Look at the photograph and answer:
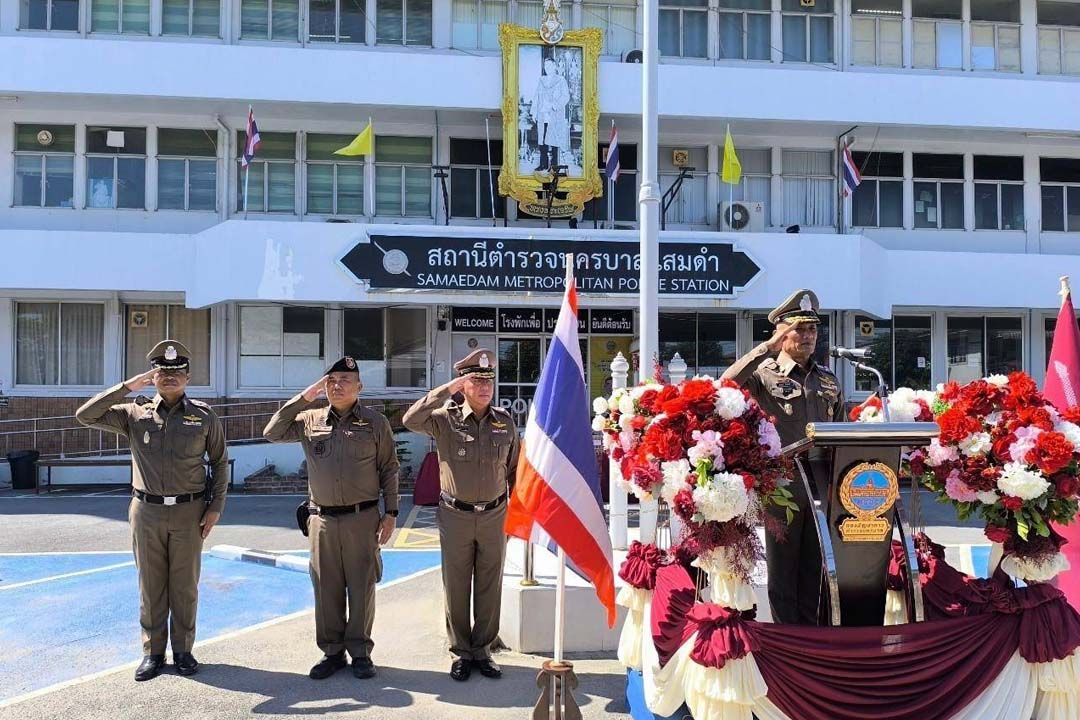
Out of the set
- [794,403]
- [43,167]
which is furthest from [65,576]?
[43,167]

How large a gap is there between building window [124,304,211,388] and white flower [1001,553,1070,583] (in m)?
14.9

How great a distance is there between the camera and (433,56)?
14227mm

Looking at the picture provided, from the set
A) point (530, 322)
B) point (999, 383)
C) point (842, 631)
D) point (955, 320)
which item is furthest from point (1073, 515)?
point (955, 320)

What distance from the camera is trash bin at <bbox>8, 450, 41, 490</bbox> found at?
43.9 feet

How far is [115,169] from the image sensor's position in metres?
15.4

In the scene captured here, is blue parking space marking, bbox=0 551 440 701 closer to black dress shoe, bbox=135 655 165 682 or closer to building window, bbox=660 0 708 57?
black dress shoe, bbox=135 655 165 682

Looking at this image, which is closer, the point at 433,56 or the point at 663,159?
the point at 433,56

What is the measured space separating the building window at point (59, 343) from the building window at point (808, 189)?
14.3m

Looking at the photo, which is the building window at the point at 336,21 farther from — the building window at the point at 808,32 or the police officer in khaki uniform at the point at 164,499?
the police officer in khaki uniform at the point at 164,499

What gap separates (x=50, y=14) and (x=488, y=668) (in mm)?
16081

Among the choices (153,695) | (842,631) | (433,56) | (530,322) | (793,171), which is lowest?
(153,695)

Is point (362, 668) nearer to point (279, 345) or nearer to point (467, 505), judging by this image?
point (467, 505)

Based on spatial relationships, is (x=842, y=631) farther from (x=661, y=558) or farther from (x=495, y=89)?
(x=495, y=89)

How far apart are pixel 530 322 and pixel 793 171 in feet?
21.2
